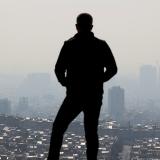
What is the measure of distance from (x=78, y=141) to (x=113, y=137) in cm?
1324

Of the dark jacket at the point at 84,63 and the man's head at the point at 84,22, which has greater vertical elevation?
the man's head at the point at 84,22

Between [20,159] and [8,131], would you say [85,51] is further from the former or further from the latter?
[8,131]

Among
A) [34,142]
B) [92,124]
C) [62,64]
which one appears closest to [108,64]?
[62,64]

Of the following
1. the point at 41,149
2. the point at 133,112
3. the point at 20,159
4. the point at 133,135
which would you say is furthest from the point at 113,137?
the point at 133,112

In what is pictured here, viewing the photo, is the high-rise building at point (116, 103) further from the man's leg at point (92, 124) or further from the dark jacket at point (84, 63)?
the dark jacket at point (84, 63)

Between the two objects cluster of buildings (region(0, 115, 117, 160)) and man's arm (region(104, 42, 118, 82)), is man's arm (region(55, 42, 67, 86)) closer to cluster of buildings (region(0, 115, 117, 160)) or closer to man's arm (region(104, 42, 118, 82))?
man's arm (region(104, 42, 118, 82))

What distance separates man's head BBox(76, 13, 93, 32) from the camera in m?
6.38

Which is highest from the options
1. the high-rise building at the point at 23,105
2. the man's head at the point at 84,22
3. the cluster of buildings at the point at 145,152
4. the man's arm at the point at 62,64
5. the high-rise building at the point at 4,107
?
the high-rise building at the point at 23,105

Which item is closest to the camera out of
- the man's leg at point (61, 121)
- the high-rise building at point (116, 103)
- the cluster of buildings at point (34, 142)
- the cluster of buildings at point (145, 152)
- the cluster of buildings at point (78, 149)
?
the man's leg at point (61, 121)

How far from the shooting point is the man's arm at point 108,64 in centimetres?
643

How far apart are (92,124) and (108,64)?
0.53m

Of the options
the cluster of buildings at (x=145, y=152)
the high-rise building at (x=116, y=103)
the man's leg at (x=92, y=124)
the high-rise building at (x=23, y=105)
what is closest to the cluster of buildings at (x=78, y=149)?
the cluster of buildings at (x=145, y=152)

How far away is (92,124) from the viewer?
6480mm

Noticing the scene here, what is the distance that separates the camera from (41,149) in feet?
270
